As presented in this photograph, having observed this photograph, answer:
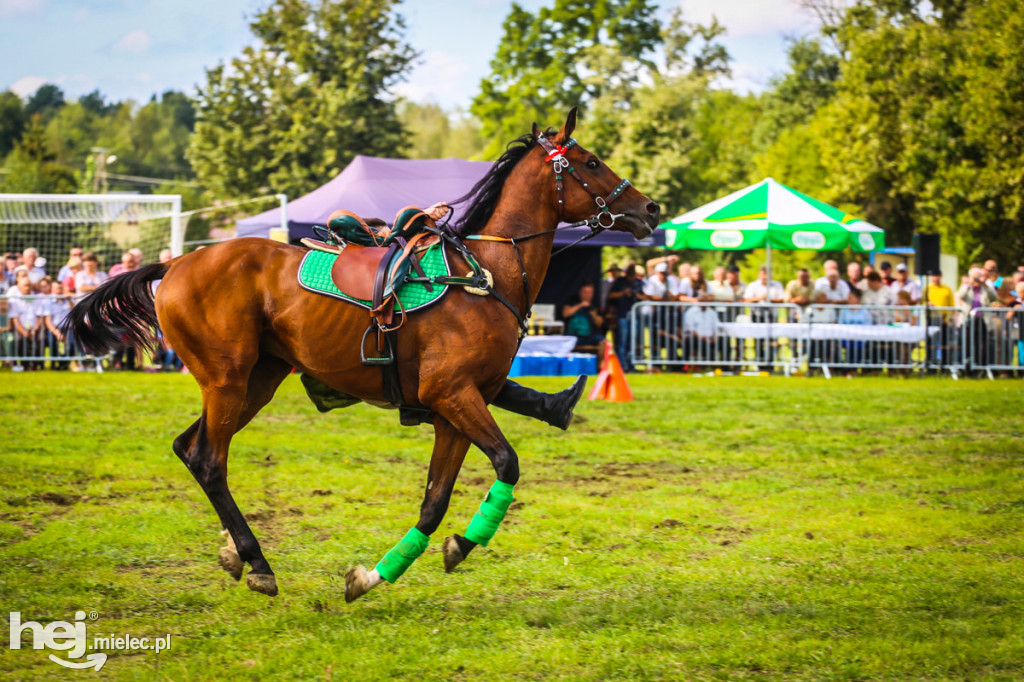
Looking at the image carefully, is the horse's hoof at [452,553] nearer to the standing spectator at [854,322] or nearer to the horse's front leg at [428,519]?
the horse's front leg at [428,519]

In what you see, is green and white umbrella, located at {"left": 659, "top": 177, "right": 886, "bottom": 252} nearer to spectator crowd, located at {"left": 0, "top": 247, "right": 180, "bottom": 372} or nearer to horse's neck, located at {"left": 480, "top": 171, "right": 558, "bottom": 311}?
spectator crowd, located at {"left": 0, "top": 247, "right": 180, "bottom": 372}

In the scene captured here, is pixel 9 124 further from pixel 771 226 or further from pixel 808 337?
pixel 808 337

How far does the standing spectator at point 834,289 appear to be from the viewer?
1881 cm

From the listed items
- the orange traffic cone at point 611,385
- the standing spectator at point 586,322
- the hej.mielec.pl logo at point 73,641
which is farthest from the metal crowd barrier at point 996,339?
the hej.mielec.pl logo at point 73,641

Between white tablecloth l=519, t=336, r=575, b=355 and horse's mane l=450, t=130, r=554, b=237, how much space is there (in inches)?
421

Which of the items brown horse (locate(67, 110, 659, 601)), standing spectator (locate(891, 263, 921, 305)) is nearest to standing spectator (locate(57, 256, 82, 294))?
brown horse (locate(67, 110, 659, 601))

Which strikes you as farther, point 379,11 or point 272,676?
point 379,11

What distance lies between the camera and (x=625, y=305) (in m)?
18.4

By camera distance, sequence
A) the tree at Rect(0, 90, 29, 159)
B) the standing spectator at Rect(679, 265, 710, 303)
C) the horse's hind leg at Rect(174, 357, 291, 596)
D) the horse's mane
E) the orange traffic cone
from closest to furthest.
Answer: the horse's hind leg at Rect(174, 357, 291, 596) < the horse's mane < the orange traffic cone < the standing spectator at Rect(679, 265, 710, 303) < the tree at Rect(0, 90, 29, 159)

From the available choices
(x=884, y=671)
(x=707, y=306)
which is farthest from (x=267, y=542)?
(x=707, y=306)

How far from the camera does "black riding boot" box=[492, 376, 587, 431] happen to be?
21.1ft

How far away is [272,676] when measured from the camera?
4637 mm

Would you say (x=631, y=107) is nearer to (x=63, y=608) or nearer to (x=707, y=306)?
(x=707, y=306)

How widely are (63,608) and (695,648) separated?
325cm
